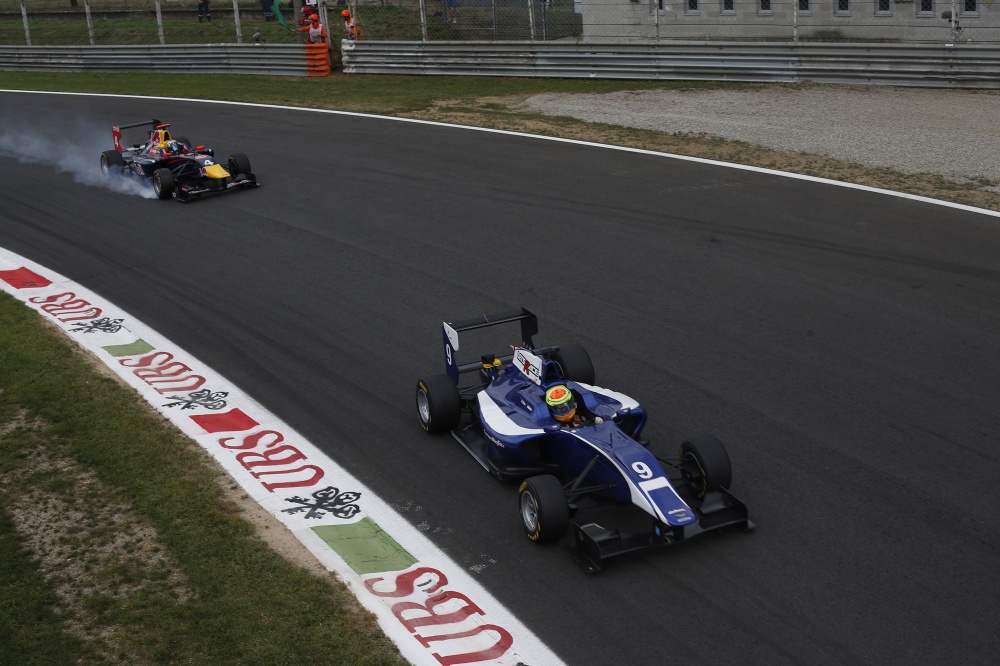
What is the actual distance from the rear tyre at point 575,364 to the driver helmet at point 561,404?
93 centimetres

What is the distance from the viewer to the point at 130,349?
1125 centimetres

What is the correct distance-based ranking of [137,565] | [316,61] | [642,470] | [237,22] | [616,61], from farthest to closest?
1. [237,22]
2. [316,61]
3. [616,61]
4. [642,470]
5. [137,565]

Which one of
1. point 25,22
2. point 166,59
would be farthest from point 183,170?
point 25,22

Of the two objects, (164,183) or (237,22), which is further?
(237,22)

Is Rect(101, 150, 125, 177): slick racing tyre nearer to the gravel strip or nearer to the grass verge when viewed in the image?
the gravel strip

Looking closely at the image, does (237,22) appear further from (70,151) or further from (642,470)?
(642,470)

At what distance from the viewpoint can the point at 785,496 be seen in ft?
26.0

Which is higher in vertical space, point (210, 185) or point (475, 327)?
point (210, 185)

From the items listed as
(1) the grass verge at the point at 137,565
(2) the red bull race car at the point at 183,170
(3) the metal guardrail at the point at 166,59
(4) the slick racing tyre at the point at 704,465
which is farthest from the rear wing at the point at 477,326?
(3) the metal guardrail at the point at 166,59

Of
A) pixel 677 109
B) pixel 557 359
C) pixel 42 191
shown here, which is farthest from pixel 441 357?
pixel 677 109

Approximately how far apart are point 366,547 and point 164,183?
36.5ft

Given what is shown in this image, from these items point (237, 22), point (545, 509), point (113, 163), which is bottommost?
point (545, 509)

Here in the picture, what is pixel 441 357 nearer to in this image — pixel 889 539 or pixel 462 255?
pixel 462 255

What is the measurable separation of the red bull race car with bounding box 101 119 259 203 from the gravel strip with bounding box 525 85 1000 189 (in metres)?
7.35
